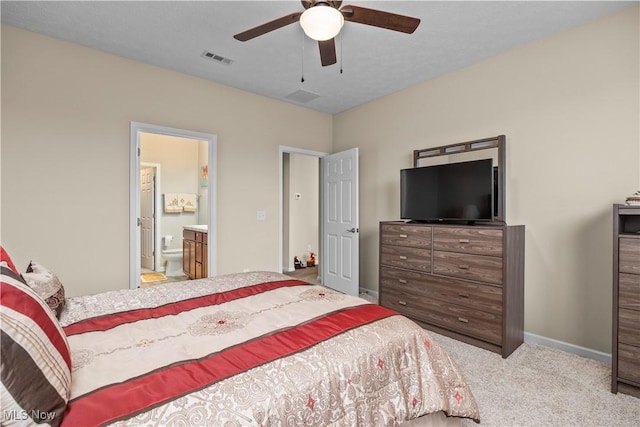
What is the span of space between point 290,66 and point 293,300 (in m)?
2.58

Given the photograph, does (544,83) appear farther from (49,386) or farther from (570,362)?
(49,386)

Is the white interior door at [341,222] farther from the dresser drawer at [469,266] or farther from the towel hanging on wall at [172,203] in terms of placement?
the towel hanging on wall at [172,203]

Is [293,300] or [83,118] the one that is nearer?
[293,300]

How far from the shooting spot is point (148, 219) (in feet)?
19.1

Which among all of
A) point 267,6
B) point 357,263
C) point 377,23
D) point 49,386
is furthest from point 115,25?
point 357,263

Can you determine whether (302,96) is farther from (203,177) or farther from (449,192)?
(203,177)

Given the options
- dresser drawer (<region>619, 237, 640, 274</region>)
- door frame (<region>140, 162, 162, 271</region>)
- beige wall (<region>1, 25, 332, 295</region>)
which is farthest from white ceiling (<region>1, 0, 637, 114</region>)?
door frame (<region>140, 162, 162, 271</region>)

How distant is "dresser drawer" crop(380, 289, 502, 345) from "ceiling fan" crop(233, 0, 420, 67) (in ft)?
7.67

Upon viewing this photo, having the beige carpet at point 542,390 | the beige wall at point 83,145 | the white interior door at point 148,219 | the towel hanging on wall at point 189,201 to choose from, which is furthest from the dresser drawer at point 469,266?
the white interior door at point 148,219

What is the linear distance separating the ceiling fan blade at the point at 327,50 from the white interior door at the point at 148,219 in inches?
180

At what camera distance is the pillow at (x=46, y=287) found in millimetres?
1498

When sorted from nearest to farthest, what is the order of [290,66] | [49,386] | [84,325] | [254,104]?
[49,386]
[84,325]
[290,66]
[254,104]

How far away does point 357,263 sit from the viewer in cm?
427

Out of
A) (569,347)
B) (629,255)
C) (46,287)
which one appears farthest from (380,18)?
(569,347)
